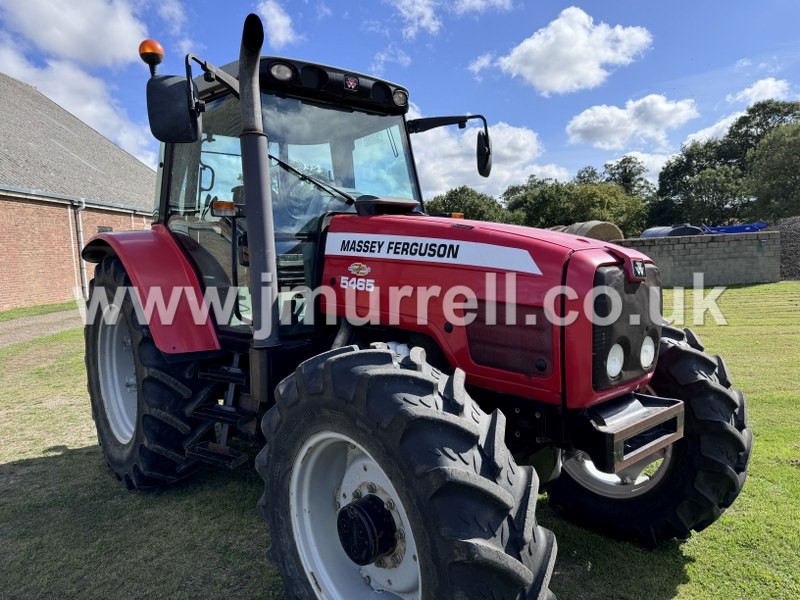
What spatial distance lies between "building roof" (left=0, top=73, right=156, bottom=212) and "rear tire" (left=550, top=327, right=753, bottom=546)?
1640cm

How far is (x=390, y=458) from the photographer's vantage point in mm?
1874

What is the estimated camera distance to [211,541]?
3000mm

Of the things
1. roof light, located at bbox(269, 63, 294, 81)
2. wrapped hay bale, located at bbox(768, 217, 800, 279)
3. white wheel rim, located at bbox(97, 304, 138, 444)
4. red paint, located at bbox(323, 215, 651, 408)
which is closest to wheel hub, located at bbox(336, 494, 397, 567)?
red paint, located at bbox(323, 215, 651, 408)

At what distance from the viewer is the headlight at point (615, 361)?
2.27 m

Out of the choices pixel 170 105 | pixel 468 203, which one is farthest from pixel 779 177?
pixel 170 105

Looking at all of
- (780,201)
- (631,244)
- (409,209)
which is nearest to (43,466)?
(409,209)

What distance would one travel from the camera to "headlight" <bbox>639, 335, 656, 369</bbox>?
2447mm

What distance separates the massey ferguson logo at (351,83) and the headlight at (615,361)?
6.60 feet

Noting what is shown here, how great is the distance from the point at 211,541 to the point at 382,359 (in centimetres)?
172

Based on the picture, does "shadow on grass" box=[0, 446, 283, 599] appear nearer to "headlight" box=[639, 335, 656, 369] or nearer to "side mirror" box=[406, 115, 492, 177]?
"headlight" box=[639, 335, 656, 369]

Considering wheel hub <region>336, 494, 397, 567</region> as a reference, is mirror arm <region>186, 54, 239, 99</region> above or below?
above

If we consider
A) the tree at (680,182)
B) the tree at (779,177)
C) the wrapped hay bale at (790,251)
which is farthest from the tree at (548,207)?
the wrapped hay bale at (790,251)

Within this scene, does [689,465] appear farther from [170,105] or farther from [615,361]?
[170,105]

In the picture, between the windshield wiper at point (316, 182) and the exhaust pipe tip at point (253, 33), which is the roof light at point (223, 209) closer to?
the windshield wiper at point (316, 182)
